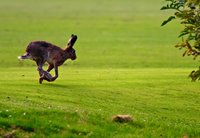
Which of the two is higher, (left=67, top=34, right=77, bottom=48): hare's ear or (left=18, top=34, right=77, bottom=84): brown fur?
(left=67, top=34, right=77, bottom=48): hare's ear

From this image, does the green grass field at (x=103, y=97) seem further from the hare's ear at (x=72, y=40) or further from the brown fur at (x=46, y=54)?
the hare's ear at (x=72, y=40)

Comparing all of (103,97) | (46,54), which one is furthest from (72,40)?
(103,97)

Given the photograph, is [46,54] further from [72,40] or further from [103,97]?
[103,97]

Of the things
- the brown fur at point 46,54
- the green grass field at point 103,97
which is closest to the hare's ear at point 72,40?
the brown fur at point 46,54

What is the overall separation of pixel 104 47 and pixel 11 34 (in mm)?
10343

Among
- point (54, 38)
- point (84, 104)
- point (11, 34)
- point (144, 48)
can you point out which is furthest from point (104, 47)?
point (84, 104)

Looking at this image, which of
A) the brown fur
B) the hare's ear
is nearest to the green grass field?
the brown fur

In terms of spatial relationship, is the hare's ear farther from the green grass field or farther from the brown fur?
the green grass field

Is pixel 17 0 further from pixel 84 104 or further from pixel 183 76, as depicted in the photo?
pixel 84 104

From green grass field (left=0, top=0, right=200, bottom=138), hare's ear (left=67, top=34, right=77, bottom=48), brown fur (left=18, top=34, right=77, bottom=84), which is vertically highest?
hare's ear (left=67, top=34, right=77, bottom=48)

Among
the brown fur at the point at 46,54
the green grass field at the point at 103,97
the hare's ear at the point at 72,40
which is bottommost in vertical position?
the green grass field at the point at 103,97

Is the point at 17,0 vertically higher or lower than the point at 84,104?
higher

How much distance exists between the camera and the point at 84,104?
2031 centimetres

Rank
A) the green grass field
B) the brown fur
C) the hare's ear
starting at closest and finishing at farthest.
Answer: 1. the green grass field
2. the brown fur
3. the hare's ear
